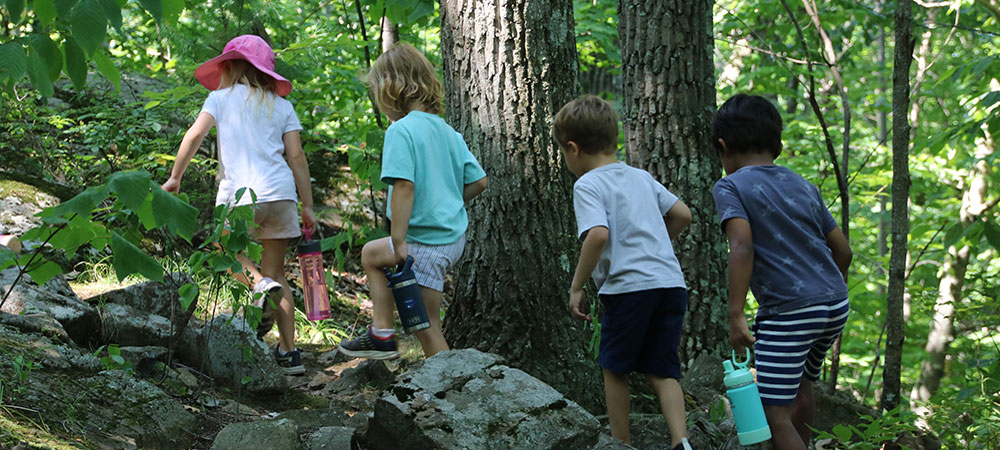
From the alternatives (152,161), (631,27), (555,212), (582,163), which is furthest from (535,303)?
(152,161)

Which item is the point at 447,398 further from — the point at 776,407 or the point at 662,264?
the point at 776,407

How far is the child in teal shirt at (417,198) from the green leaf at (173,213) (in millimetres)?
1118

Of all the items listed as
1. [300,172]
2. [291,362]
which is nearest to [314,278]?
[291,362]

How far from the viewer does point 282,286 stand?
4586 mm

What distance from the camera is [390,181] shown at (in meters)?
3.58

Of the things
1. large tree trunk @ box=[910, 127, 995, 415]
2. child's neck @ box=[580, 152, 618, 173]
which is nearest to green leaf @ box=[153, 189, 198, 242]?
child's neck @ box=[580, 152, 618, 173]

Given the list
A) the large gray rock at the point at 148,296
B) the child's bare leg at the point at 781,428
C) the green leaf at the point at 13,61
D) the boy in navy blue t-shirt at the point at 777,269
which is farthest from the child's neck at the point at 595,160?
the large gray rock at the point at 148,296

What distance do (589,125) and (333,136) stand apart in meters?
5.24

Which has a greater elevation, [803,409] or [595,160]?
[595,160]

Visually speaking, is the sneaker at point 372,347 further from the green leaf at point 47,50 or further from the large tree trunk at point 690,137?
the large tree trunk at point 690,137

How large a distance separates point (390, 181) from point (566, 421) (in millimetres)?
1434

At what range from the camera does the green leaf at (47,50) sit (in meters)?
2.45

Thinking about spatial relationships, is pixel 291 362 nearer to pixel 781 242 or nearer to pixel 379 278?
pixel 379 278

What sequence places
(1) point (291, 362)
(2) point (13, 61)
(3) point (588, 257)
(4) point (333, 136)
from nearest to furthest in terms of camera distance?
(2) point (13, 61) → (3) point (588, 257) → (1) point (291, 362) → (4) point (333, 136)
